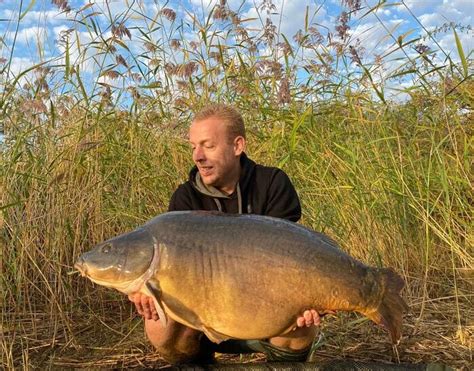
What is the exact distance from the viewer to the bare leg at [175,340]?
2.25 m

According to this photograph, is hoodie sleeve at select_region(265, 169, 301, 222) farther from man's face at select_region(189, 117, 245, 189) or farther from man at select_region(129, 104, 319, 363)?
man's face at select_region(189, 117, 245, 189)

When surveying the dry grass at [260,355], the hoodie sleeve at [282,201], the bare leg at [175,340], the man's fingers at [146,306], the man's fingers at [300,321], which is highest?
the hoodie sleeve at [282,201]

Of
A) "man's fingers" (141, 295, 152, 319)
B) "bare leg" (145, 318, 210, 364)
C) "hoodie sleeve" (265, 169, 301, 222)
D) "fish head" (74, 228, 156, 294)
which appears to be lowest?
"bare leg" (145, 318, 210, 364)

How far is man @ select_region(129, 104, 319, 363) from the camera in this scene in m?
2.29

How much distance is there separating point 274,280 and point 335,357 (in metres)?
1.08

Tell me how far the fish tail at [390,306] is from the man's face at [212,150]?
2.77 feet

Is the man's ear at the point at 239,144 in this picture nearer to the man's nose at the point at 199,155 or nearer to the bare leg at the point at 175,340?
the man's nose at the point at 199,155

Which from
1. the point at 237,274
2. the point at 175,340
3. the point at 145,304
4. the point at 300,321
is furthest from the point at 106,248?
the point at 300,321

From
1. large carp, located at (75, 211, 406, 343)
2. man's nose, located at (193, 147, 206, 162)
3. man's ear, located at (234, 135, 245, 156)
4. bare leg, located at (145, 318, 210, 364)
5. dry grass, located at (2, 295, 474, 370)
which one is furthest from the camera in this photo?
dry grass, located at (2, 295, 474, 370)

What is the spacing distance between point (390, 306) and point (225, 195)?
90 centimetres

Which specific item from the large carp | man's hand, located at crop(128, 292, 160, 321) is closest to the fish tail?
the large carp

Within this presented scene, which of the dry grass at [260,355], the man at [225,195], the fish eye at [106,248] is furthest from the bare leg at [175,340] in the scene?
the fish eye at [106,248]

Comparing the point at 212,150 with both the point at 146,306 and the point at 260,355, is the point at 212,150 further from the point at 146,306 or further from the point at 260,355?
the point at 260,355

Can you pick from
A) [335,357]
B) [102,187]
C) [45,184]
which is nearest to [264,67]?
[102,187]
